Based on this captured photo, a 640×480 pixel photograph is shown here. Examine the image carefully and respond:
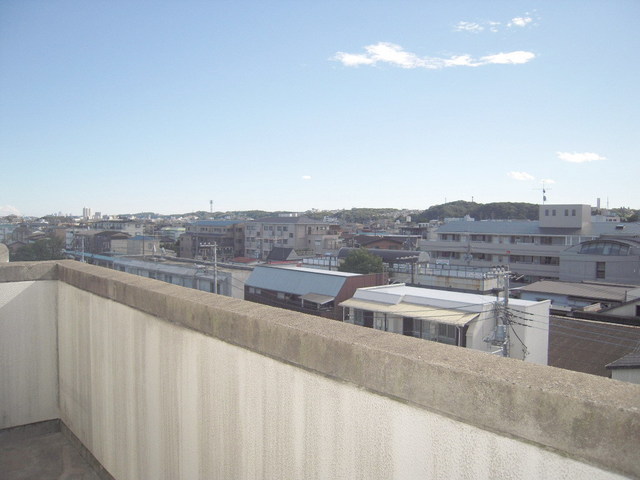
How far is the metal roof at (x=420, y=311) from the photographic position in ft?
40.3

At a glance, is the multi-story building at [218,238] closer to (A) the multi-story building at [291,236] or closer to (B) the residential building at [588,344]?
(A) the multi-story building at [291,236]

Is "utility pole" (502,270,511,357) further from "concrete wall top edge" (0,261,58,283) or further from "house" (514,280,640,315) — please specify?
"concrete wall top edge" (0,261,58,283)

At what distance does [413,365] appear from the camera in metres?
1.19

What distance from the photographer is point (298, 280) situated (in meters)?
20.0

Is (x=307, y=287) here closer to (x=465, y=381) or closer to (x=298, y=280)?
(x=298, y=280)

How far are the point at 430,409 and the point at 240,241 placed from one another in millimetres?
48747

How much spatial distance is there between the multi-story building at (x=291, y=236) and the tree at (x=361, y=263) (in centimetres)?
1475

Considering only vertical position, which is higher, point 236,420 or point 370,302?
point 236,420

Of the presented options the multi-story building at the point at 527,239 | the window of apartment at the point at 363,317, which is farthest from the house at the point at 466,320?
the multi-story building at the point at 527,239

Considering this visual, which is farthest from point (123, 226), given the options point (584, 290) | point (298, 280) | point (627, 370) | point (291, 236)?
point (627, 370)

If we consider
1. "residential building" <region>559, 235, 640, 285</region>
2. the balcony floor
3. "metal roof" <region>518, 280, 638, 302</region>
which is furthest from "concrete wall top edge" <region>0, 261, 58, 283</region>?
"residential building" <region>559, 235, 640, 285</region>

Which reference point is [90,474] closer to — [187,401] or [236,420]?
[187,401]

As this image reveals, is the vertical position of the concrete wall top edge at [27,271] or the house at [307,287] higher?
the concrete wall top edge at [27,271]

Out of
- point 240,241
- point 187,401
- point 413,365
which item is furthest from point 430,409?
point 240,241
